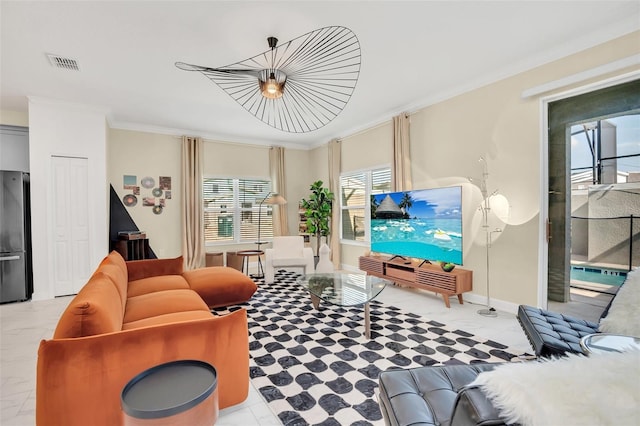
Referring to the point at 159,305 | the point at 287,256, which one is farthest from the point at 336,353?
the point at 287,256

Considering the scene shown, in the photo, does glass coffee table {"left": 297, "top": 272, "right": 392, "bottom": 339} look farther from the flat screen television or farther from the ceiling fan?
the ceiling fan

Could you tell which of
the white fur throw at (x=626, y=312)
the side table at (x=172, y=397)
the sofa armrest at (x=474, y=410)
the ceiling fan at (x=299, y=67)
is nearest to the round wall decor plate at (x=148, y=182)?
the ceiling fan at (x=299, y=67)

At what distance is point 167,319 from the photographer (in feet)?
7.14

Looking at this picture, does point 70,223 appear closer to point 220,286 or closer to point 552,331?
point 220,286

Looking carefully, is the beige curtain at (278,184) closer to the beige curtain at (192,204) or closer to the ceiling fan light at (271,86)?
the beige curtain at (192,204)

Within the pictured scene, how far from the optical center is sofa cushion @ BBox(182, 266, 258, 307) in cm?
356

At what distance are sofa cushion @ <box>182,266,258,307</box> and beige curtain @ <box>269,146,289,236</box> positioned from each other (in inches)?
111

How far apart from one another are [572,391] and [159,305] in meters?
2.70

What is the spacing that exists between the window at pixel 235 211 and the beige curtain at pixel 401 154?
314 cm

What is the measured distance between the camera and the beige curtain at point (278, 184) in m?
6.79

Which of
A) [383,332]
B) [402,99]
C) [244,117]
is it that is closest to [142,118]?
[244,117]

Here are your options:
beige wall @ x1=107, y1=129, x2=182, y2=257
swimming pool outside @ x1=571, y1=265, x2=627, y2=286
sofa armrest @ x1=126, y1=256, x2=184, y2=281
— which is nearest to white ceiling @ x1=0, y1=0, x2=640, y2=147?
beige wall @ x1=107, y1=129, x2=182, y2=257

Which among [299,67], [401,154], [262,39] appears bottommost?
[401,154]

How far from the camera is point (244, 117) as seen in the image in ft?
16.9
